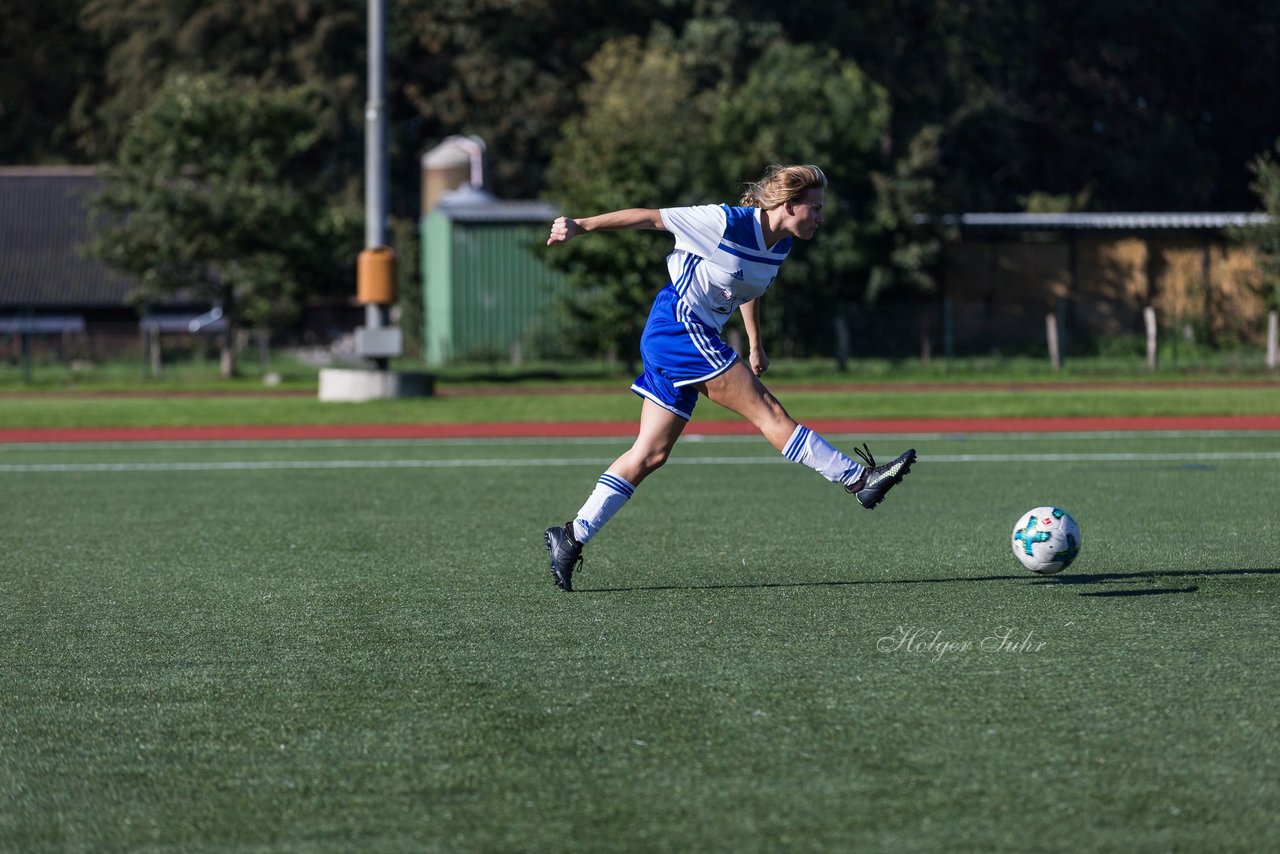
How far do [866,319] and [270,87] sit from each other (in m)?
26.5

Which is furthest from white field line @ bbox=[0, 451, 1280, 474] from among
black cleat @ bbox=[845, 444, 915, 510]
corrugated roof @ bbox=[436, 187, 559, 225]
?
corrugated roof @ bbox=[436, 187, 559, 225]

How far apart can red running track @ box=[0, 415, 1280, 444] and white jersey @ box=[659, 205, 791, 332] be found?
11.8 m

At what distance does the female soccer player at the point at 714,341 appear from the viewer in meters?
7.70

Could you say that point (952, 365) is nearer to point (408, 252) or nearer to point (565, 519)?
point (408, 252)

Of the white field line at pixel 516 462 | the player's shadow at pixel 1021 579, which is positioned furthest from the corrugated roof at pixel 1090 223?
the player's shadow at pixel 1021 579

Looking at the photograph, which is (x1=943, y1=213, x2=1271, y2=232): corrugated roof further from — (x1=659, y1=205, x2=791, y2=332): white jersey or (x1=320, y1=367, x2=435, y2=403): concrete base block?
(x1=659, y1=205, x2=791, y2=332): white jersey

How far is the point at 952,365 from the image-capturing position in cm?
3541

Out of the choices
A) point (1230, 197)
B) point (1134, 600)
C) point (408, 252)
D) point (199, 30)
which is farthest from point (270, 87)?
point (1134, 600)

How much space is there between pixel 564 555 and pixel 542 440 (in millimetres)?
11112

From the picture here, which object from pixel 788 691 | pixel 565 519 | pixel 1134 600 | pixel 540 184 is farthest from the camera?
pixel 540 184

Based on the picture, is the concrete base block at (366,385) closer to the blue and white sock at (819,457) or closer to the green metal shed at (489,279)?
the green metal shed at (489,279)

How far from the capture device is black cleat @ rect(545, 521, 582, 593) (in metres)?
8.04

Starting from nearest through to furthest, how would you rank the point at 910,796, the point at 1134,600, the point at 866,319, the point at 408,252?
the point at 910,796, the point at 1134,600, the point at 866,319, the point at 408,252

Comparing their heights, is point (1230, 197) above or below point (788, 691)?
above
